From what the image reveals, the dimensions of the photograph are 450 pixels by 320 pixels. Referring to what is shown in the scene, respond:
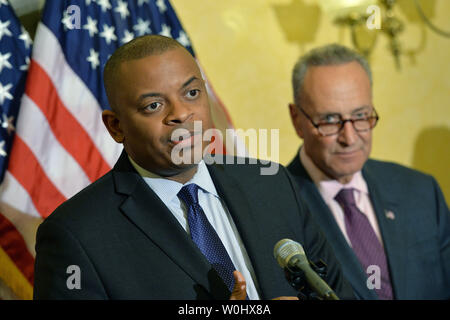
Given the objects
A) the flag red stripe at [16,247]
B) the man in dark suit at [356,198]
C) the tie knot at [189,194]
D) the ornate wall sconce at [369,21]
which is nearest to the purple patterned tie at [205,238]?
the tie knot at [189,194]

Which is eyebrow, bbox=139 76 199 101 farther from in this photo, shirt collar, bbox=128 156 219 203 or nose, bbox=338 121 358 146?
nose, bbox=338 121 358 146

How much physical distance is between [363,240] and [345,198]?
7.2 inches

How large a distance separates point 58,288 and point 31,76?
1.26 metres

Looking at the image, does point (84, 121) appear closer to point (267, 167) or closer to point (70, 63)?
point (70, 63)

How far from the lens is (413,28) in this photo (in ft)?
12.9

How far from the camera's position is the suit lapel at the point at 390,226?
231cm

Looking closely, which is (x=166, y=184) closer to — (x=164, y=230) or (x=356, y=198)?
(x=164, y=230)

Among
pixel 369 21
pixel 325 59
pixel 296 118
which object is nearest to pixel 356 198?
pixel 296 118

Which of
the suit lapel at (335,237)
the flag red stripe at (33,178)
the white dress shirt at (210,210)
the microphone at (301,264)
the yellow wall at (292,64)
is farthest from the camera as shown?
the yellow wall at (292,64)

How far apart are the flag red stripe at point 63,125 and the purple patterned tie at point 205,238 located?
40.3 inches

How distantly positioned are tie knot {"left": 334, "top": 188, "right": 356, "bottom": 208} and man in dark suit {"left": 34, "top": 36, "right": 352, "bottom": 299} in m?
0.85

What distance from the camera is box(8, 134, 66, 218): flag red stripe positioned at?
2375mm

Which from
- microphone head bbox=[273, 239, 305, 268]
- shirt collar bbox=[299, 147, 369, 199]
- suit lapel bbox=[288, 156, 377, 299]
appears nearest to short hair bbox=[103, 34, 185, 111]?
microphone head bbox=[273, 239, 305, 268]

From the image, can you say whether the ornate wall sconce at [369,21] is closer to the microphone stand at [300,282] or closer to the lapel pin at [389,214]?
the lapel pin at [389,214]
